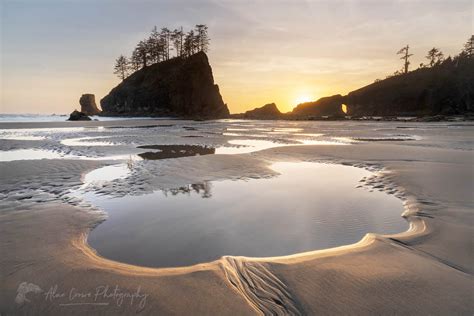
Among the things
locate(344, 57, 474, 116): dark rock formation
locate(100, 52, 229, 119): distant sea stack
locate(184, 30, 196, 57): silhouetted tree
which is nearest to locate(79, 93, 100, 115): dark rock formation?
locate(100, 52, 229, 119): distant sea stack

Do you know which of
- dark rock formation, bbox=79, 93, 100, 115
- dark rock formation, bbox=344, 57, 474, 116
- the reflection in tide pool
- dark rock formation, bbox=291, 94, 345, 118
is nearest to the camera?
the reflection in tide pool

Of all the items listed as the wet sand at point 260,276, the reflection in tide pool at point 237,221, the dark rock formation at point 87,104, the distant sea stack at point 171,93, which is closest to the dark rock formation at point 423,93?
the distant sea stack at point 171,93

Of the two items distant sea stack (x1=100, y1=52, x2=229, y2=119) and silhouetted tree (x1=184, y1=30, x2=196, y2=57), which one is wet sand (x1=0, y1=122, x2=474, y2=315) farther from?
silhouetted tree (x1=184, y1=30, x2=196, y2=57)

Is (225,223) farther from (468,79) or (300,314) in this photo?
(468,79)

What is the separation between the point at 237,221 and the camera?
15.2ft

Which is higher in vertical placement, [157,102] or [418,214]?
[157,102]

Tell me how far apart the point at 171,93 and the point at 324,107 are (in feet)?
157

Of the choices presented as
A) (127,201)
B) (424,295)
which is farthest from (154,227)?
(424,295)

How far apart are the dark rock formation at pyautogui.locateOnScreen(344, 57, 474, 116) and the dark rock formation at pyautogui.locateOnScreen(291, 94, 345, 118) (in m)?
7.79

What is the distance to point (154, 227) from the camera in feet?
14.4

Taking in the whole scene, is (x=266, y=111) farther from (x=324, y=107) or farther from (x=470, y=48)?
(x=470, y=48)

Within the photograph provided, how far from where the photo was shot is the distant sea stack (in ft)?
261

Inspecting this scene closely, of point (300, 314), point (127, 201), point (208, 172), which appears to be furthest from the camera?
point (208, 172)

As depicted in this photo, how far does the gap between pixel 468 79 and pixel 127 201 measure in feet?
253
